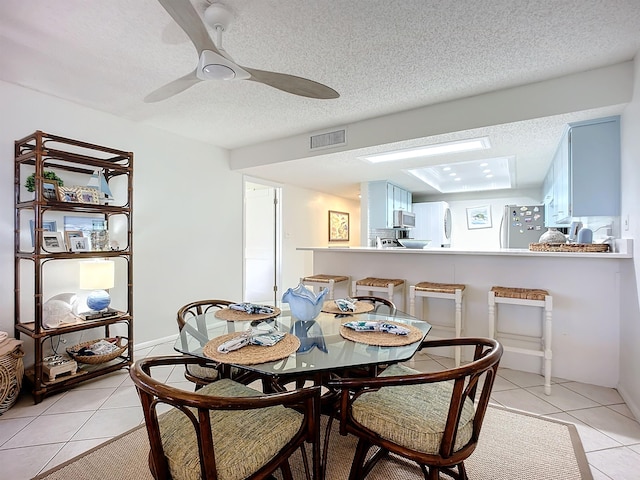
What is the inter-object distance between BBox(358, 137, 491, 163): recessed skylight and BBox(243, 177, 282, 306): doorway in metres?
1.98

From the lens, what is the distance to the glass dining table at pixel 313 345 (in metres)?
1.27

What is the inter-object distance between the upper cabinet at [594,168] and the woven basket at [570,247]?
0.79ft

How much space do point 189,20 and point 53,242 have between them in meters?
2.10

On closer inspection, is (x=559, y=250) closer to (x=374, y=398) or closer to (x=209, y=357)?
(x=374, y=398)

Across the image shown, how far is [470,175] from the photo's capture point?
5.27 m

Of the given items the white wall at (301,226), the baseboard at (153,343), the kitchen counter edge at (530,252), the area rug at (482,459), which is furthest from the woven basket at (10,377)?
the white wall at (301,226)

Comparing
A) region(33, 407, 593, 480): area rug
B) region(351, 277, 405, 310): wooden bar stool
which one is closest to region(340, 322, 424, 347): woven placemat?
region(33, 407, 593, 480): area rug

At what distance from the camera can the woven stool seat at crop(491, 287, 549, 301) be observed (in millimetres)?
2553

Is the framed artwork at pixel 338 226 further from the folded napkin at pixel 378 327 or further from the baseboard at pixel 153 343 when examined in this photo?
the folded napkin at pixel 378 327

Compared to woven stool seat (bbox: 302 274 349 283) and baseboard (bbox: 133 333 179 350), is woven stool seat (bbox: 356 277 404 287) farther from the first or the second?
baseboard (bbox: 133 333 179 350)

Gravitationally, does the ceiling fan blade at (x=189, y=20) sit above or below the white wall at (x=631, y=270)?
above

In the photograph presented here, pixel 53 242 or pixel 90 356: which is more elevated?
pixel 53 242

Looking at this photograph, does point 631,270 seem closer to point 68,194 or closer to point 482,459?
point 482,459

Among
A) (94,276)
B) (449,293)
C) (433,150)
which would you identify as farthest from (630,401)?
(94,276)
